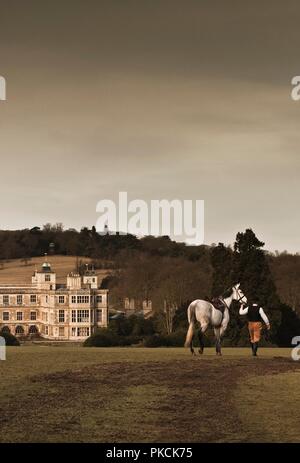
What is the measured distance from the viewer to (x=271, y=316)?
7112 cm

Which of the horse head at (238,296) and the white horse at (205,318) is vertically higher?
the horse head at (238,296)

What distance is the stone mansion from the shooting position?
453 ft

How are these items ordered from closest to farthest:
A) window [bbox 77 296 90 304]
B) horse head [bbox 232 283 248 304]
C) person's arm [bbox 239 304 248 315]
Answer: person's arm [bbox 239 304 248 315], horse head [bbox 232 283 248 304], window [bbox 77 296 90 304]

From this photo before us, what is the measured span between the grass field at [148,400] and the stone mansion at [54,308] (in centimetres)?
11145

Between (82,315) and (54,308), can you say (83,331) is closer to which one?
(82,315)

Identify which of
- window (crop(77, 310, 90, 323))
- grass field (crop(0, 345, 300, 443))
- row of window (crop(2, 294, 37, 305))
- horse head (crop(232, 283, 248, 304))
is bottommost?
window (crop(77, 310, 90, 323))

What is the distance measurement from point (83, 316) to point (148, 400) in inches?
4845

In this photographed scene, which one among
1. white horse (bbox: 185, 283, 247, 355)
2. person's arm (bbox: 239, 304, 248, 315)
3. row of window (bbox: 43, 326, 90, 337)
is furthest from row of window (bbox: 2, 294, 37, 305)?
white horse (bbox: 185, 283, 247, 355)

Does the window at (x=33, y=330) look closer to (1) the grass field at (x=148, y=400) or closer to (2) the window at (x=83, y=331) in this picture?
(2) the window at (x=83, y=331)

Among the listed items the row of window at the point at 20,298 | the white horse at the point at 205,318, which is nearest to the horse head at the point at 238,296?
the white horse at the point at 205,318

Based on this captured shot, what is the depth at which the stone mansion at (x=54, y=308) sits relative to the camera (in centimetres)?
13812

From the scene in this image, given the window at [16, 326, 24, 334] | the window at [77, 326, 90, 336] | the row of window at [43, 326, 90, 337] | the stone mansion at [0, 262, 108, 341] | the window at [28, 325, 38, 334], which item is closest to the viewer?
the row of window at [43, 326, 90, 337]

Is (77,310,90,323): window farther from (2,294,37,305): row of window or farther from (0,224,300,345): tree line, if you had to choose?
(2,294,37,305): row of window
